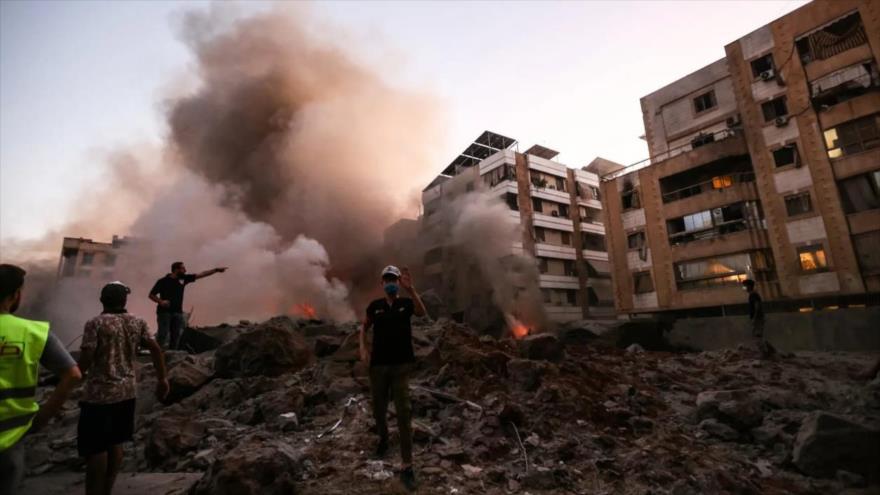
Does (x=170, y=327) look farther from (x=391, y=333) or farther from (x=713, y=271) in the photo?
(x=713, y=271)

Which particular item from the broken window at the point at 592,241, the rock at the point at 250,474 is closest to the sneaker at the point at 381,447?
the rock at the point at 250,474

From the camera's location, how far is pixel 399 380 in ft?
12.8

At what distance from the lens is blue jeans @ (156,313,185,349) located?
840 centimetres

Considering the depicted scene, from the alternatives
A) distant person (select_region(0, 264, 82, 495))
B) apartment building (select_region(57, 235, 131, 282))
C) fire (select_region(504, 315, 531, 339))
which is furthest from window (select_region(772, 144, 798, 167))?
apartment building (select_region(57, 235, 131, 282))

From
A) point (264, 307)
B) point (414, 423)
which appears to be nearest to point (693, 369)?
point (414, 423)

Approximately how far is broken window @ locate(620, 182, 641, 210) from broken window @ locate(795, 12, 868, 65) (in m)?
9.99

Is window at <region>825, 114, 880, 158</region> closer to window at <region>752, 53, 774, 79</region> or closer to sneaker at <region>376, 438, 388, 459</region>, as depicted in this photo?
window at <region>752, 53, 774, 79</region>

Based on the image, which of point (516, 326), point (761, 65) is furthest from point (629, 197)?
point (516, 326)

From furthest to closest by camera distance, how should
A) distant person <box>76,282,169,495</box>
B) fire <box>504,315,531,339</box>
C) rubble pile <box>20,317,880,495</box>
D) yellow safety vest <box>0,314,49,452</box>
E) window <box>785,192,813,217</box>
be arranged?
1. fire <box>504,315,531,339</box>
2. window <box>785,192,813,217</box>
3. rubble pile <box>20,317,880,495</box>
4. distant person <box>76,282,169,495</box>
5. yellow safety vest <box>0,314,49,452</box>

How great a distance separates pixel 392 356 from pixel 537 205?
110 ft

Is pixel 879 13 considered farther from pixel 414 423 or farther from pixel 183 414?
pixel 183 414

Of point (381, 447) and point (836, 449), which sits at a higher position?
point (381, 447)

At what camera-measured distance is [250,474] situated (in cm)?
342

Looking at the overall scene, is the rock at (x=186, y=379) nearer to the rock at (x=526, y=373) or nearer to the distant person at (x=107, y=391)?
the distant person at (x=107, y=391)
